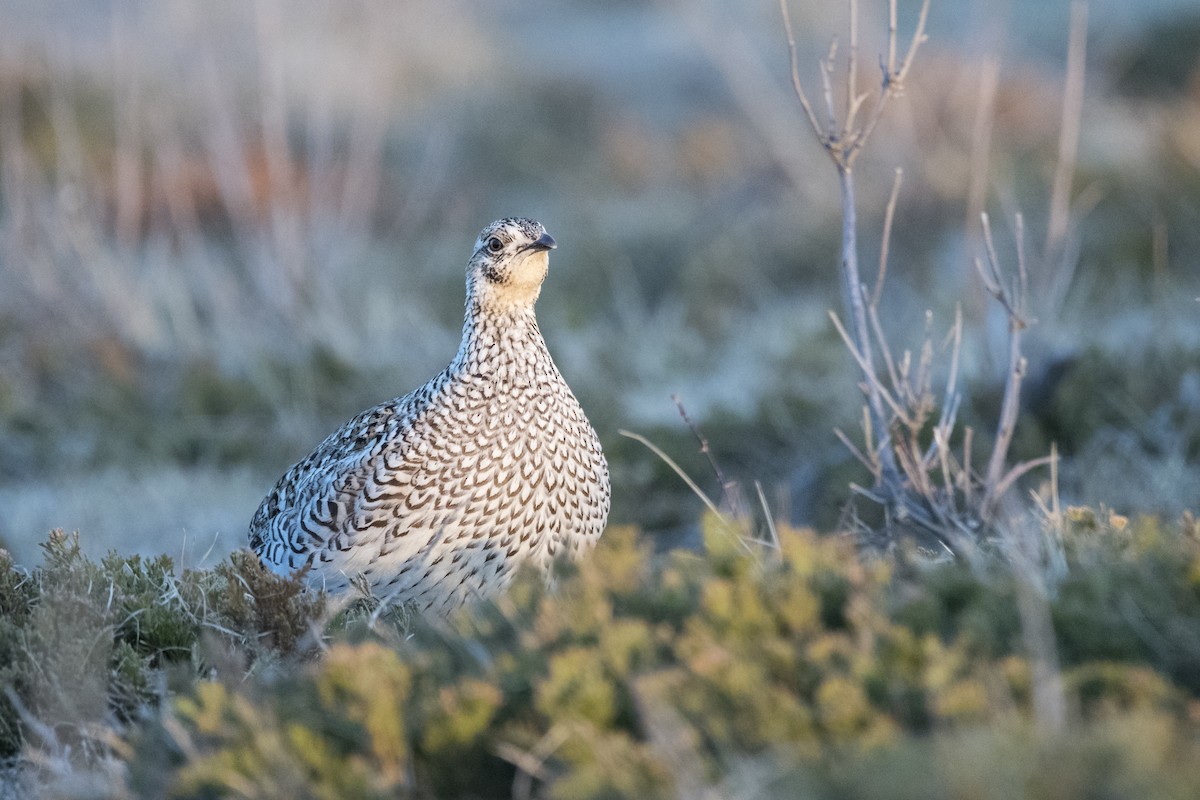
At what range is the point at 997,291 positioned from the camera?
4.37 meters

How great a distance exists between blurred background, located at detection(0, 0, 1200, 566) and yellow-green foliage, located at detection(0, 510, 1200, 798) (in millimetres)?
1601

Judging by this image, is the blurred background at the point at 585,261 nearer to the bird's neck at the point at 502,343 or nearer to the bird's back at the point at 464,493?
the bird's back at the point at 464,493

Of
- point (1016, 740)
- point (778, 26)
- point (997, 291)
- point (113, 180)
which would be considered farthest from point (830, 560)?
point (778, 26)

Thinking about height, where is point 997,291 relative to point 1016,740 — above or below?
above

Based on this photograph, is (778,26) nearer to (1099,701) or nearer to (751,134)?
(751,134)

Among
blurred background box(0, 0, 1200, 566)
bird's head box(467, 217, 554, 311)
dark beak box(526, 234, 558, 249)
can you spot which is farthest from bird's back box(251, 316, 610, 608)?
blurred background box(0, 0, 1200, 566)

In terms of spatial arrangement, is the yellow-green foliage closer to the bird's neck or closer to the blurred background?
the bird's neck

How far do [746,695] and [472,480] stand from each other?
1685 millimetres

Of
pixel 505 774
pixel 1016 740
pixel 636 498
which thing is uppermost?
pixel 1016 740

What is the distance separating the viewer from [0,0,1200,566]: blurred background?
671 cm

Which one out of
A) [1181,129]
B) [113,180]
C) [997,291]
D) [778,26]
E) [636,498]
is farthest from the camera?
[778,26]

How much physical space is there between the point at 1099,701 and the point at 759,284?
7.64m

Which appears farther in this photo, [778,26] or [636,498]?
[778,26]

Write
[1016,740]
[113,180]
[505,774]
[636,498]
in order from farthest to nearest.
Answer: [113,180], [636,498], [505,774], [1016,740]
